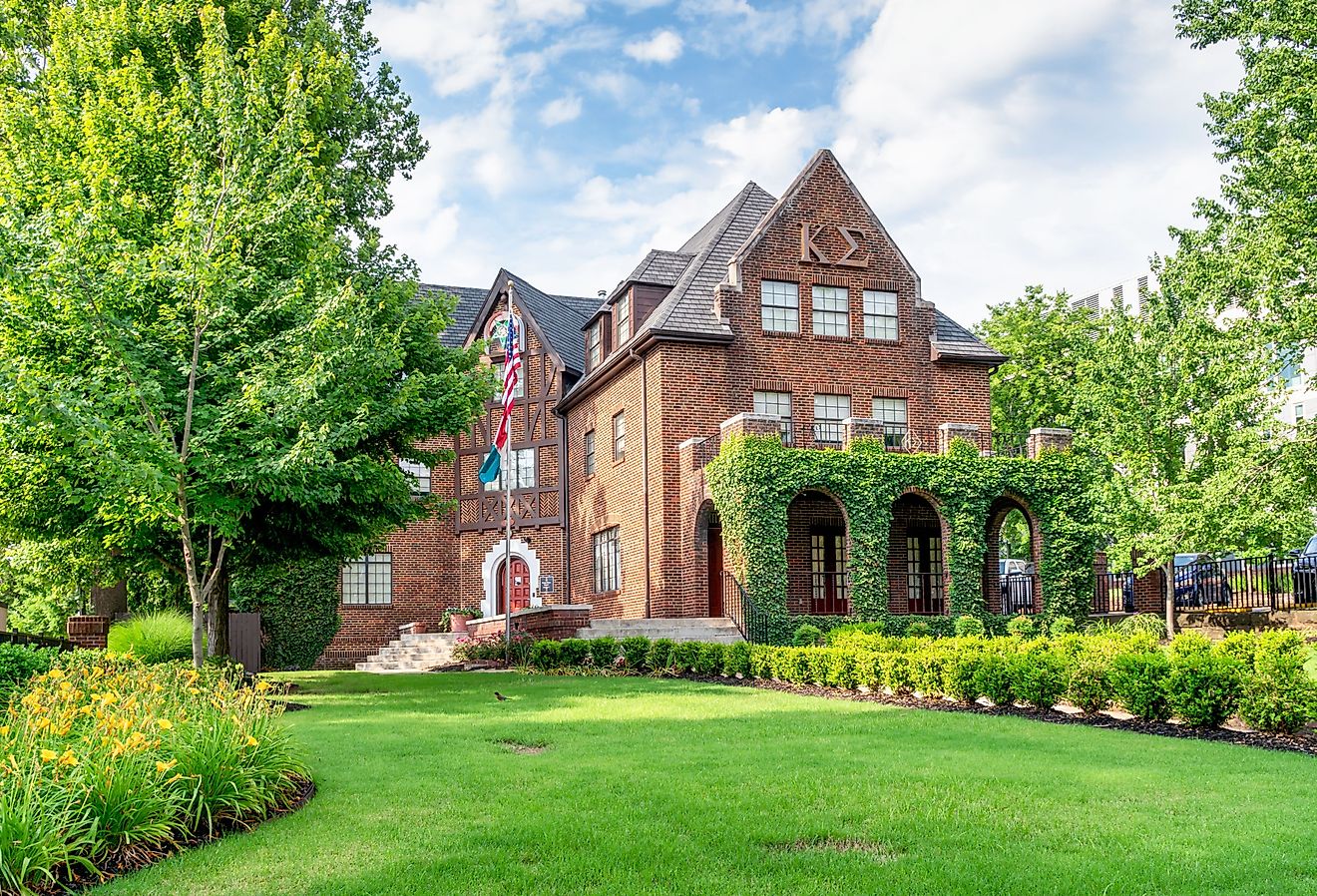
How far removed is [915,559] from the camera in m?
28.1

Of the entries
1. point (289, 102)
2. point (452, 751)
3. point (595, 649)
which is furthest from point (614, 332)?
point (452, 751)

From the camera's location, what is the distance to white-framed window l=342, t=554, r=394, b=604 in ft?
109

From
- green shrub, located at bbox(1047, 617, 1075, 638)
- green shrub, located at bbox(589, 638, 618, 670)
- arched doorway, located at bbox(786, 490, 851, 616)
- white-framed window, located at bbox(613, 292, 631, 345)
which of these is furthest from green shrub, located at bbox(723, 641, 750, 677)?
white-framed window, located at bbox(613, 292, 631, 345)

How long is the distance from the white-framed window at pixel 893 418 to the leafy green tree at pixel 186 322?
468 inches

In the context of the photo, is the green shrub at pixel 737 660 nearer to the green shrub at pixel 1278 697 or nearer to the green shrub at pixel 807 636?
the green shrub at pixel 807 636

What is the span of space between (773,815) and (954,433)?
19.5m

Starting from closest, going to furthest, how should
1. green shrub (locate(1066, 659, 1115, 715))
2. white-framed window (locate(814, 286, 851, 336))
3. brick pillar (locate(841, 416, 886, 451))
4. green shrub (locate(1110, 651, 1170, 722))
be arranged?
green shrub (locate(1110, 651, 1170, 722))
green shrub (locate(1066, 659, 1115, 715))
brick pillar (locate(841, 416, 886, 451))
white-framed window (locate(814, 286, 851, 336))

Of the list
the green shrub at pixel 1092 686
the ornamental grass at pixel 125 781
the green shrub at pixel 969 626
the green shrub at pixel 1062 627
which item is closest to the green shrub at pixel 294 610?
the green shrub at pixel 969 626

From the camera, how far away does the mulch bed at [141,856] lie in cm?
616

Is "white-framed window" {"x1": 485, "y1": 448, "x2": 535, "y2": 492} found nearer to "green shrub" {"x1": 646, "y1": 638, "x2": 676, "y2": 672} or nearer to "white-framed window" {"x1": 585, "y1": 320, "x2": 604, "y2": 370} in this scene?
"white-framed window" {"x1": 585, "y1": 320, "x2": 604, "y2": 370}

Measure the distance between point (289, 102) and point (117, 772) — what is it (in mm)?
11598

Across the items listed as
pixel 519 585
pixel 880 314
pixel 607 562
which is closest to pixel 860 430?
pixel 880 314

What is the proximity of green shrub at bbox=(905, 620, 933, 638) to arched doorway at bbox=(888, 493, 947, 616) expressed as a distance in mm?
3317

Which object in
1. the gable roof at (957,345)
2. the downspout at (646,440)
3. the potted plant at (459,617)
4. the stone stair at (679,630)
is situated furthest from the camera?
the potted plant at (459,617)
